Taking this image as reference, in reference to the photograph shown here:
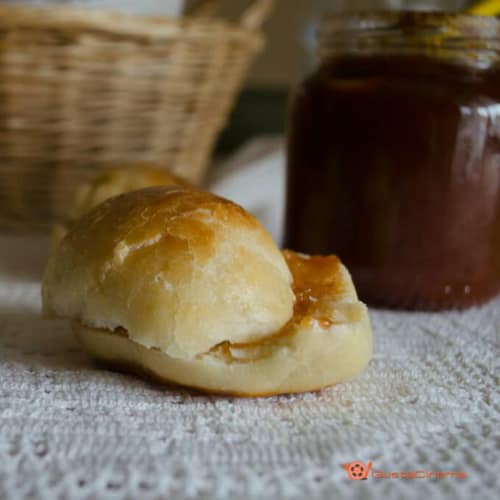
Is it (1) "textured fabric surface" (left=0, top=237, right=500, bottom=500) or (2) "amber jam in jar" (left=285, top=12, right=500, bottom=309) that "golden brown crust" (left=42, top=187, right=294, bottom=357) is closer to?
(1) "textured fabric surface" (left=0, top=237, right=500, bottom=500)

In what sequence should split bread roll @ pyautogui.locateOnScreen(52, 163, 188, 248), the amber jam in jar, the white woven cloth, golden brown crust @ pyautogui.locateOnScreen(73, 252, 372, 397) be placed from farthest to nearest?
split bread roll @ pyautogui.locateOnScreen(52, 163, 188, 248)
the amber jam in jar
golden brown crust @ pyautogui.locateOnScreen(73, 252, 372, 397)
the white woven cloth

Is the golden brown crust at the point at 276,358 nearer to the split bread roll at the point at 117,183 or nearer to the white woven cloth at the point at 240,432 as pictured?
the white woven cloth at the point at 240,432

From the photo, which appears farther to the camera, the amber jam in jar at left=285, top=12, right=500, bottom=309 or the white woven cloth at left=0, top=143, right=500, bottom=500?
the amber jam in jar at left=285, top=12, right=500, bottom=309

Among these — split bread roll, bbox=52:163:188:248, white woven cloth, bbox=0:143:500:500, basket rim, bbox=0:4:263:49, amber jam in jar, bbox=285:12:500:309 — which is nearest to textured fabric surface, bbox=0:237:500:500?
white woven cloth, bbox=0:143:500:500

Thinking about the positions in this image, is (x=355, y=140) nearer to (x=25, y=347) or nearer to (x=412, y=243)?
(x=412, y=243)

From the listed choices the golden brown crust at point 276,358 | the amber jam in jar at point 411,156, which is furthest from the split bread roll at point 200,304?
the amber jam in jar at point 411,156

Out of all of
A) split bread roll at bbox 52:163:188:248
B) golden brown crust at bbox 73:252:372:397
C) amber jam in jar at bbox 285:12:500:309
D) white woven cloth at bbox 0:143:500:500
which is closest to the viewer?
white woven cloth at bbox 0:143:500:500

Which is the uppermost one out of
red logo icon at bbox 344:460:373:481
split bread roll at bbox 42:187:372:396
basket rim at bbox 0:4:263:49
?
basket rim at bbox 0:4:263:49
